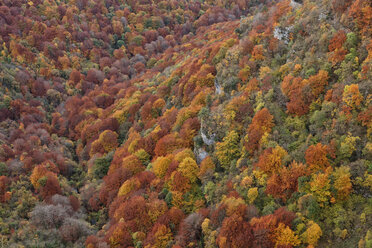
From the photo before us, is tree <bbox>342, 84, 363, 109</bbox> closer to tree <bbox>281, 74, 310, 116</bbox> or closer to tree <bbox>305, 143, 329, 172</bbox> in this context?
tree <bbox>281, 74, 310, 116</bbox>

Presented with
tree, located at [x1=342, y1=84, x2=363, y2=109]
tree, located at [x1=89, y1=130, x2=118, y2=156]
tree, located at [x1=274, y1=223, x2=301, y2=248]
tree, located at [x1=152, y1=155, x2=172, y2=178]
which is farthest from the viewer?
tree, located at [x1=89, y1=130, x2=118, y2=156]

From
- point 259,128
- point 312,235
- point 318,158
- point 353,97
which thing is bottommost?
point 312,235

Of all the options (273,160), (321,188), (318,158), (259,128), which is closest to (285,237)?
(321,188)

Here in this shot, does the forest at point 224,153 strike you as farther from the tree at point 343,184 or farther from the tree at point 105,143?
the tree at point 105,143

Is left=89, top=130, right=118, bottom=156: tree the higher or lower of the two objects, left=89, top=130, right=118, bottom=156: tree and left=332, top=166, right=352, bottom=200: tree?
the lower

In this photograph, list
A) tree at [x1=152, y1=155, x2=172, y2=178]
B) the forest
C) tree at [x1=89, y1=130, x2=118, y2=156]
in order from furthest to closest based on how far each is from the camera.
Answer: tree at [x1=89, y1=130, x2=118, y2=156]
tree at [x1=152, y1=155, x2=172, y2=178]
the forest

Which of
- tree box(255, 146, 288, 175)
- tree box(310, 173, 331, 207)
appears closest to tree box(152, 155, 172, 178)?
tree box(255, 146, 288, 175)

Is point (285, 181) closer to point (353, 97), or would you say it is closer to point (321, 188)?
point (321, 188)
